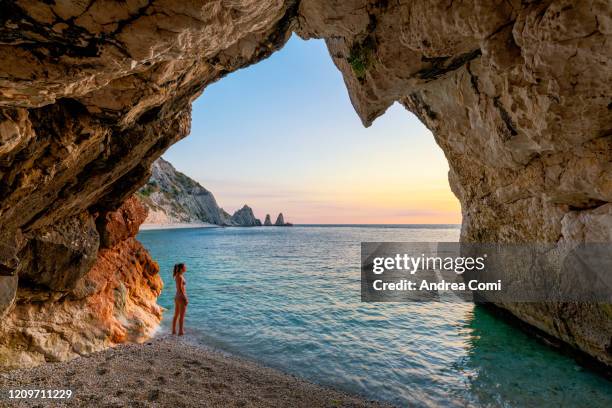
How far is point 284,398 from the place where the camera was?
6398mm

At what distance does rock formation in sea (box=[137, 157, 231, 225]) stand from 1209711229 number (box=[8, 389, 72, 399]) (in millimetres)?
99463

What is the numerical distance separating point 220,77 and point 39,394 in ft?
26.7

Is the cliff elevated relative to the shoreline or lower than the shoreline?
elevated

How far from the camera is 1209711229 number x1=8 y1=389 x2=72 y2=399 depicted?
532 cm

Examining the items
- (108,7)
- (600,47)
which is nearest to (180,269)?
(108,7)

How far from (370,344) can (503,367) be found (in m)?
4.11

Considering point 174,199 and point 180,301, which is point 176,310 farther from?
point 174,199

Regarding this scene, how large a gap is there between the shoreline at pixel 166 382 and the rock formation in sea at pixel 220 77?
135 cm

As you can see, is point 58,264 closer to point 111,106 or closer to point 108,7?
point 111,106

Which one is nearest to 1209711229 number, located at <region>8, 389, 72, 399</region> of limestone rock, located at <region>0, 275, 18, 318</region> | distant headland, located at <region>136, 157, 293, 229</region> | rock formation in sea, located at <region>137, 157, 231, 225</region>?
limestone rock, located at <region>0, 275, 18, 318</region>

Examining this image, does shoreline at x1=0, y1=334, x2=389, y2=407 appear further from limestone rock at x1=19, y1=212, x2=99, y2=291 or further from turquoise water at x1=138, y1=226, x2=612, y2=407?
limestone rock at x1=19, y1=212, x2=99, y2=291

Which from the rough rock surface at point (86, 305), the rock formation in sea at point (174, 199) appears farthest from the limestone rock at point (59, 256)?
the rock formation in sea at point (174, 199)

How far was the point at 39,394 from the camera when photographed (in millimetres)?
5441

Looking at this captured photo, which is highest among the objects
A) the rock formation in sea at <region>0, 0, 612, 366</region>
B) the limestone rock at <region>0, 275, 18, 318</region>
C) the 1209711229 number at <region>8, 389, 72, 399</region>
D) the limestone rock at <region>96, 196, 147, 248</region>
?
the rock formation in sea at <region>0, 0, 612, 366</region>
